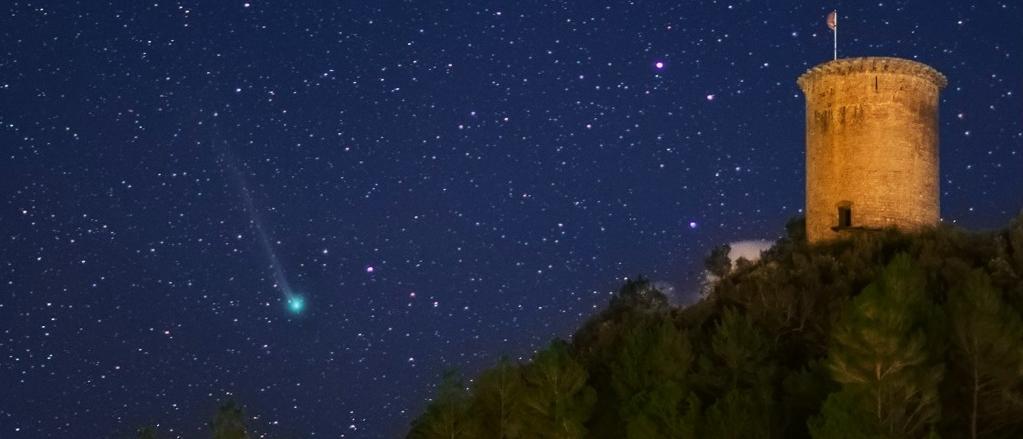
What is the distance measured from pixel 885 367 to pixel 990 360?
1.85 metres

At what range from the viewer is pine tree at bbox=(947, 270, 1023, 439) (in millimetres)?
18484

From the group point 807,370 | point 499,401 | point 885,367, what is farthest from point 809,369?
point 499,401

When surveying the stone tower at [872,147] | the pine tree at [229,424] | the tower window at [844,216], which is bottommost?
the pine tree at [229,424]

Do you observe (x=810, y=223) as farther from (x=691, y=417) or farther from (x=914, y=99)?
(x=691, y=417)

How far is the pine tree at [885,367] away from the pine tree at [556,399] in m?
4.37

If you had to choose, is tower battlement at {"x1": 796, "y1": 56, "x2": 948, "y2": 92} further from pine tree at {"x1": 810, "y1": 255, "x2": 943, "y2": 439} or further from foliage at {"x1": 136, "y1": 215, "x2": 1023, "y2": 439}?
pine tree at {"x1": 810, "y1": 255, "x2": 943, "y2": 439}

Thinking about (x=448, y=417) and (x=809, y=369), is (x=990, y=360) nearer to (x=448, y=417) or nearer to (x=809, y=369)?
(x=809, y=369)

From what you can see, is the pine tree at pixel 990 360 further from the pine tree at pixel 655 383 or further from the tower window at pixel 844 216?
the tower window at pixel 844 216

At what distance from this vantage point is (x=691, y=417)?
751 inches

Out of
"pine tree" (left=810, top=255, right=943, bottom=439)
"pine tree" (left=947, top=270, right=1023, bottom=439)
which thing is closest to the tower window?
"pine tree" (left=947, top=270, right=1023, bottom=439)

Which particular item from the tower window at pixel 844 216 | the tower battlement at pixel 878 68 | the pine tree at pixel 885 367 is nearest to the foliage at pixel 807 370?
the pine tree at pixel 885 367

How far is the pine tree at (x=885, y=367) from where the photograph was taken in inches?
682

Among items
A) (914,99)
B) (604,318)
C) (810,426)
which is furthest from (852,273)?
(810,426)

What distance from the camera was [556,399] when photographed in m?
21.0
